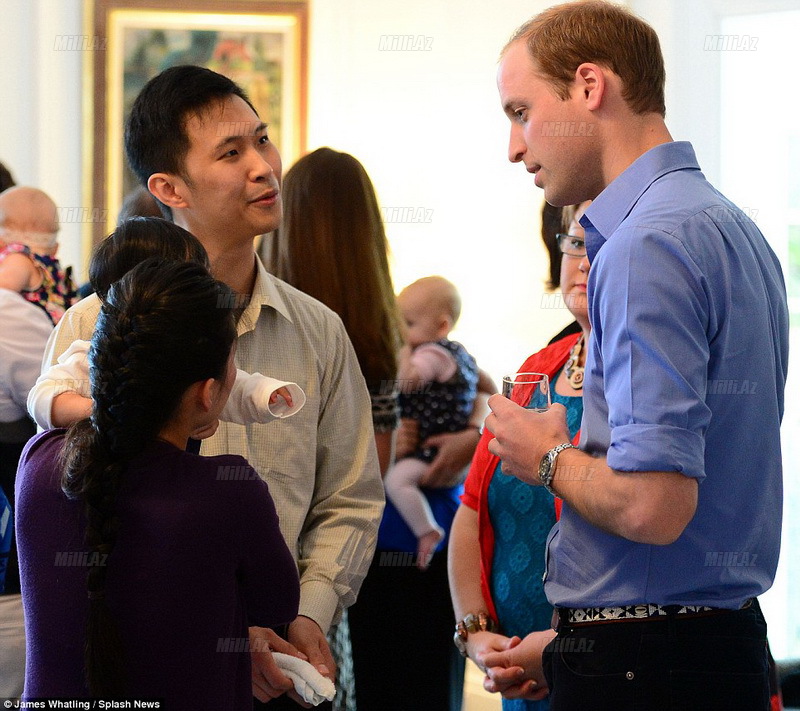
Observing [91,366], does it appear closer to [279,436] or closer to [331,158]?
[279,436]

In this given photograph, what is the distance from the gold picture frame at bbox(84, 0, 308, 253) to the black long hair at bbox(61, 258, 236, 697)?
3314mm

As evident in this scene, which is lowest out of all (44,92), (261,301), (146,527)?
(146,527)

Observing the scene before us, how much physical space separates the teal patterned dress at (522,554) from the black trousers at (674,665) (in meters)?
0.63

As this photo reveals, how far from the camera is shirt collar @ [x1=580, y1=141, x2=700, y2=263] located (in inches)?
57.7

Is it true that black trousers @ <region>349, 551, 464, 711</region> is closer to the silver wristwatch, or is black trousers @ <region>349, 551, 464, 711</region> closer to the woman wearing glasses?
the woman wearing glasses

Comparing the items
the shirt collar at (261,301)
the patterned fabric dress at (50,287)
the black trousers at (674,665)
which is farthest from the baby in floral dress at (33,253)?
the black trousers at (674,665)

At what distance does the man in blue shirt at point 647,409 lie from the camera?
1291 mm

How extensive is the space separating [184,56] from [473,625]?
343cm

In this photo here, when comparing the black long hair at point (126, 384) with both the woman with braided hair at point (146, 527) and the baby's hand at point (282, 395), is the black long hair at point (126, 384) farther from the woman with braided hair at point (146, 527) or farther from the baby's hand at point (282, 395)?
the baby's hand at point (282, 395)

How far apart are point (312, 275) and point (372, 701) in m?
1.17

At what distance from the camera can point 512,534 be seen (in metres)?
2.14

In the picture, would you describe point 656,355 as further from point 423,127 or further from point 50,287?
point 423,127

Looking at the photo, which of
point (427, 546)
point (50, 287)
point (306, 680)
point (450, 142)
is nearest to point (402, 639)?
point (427, 546)

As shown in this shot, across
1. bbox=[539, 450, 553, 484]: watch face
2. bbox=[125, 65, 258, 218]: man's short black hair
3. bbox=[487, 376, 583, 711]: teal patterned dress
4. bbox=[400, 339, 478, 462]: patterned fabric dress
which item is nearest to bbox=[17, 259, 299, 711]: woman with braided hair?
bbox=[539, 450, 553, 484]: watch face
